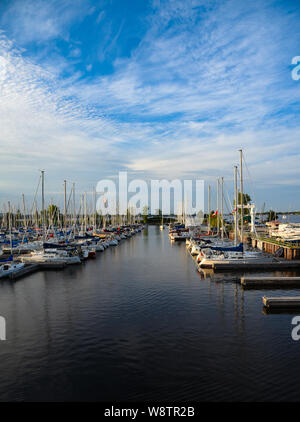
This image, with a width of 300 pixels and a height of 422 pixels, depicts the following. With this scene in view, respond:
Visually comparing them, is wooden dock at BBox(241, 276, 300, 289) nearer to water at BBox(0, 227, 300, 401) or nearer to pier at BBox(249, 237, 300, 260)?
water at BBox(0, 227, 300, 401)

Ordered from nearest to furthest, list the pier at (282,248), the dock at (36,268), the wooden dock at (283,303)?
the wooden dock at (283,303) < the dock at (36,268) < the pier at (282,248)

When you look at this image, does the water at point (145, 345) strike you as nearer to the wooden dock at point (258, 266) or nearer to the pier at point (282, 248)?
the wooden dock at point (258, 266)

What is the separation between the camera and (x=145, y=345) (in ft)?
65.9

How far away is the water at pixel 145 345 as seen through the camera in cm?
1525

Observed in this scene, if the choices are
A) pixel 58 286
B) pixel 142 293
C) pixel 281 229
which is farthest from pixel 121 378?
pixel 281 229

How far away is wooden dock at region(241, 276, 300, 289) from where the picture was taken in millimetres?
34750

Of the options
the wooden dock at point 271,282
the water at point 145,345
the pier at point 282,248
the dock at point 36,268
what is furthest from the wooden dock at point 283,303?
the dock at point 36,268

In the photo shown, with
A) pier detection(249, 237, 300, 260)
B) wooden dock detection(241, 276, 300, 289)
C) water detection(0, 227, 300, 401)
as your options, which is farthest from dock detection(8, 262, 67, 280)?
pier detection(249, 237, 300, 260)

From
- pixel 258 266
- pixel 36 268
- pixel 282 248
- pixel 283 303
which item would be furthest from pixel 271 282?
pixel 36 268

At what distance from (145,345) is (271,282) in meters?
21.1

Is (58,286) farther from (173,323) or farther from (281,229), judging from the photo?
(281,229)

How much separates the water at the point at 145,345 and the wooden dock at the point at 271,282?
4.91ft

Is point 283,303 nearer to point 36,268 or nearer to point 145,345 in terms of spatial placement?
point 145,345
